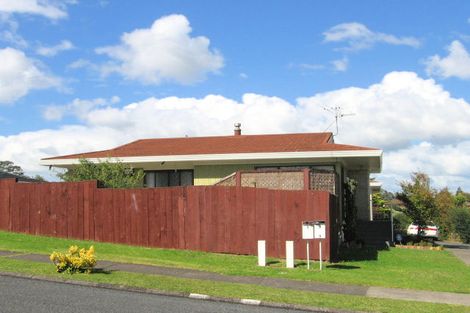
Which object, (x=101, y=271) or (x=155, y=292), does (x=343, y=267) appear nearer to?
(x=155, y=292)

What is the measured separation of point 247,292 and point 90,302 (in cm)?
292

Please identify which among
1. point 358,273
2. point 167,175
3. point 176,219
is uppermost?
point 167,175

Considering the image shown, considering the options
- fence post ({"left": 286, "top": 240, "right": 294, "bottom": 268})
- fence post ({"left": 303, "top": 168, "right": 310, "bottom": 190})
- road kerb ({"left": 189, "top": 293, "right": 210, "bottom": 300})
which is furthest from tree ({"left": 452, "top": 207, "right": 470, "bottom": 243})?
road kerb ({"left": 189, "top": 293, "right": 210, "bottom": 300})

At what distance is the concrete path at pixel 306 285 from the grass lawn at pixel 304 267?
447 mm

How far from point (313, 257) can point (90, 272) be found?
6.17 m

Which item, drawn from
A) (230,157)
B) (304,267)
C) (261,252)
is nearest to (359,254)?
(304,267)

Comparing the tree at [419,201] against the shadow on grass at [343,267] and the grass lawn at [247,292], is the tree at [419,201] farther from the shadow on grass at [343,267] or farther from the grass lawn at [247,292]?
the grass lawn at [247,292]

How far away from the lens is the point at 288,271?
13.5m

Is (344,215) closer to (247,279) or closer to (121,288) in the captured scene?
(247,279)

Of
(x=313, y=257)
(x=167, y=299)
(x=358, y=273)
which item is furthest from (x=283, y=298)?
(x=313, y=257)

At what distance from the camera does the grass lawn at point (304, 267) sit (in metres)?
12.8

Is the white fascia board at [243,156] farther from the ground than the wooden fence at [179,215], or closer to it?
farther from the ground

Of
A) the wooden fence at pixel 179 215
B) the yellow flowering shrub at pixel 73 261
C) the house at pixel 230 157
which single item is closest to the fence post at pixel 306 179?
the wooden fence at pixel 179 215

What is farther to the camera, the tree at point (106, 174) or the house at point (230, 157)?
the house at point (230, 157)
